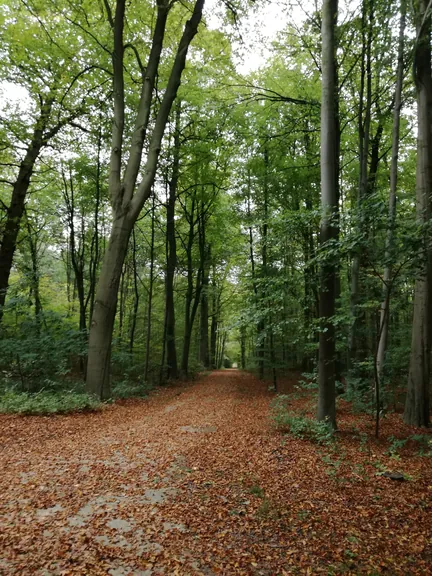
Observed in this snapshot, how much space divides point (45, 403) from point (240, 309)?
19.0 feet

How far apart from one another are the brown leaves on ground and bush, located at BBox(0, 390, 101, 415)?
0.76m

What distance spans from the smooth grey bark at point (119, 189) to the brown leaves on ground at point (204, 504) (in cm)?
269

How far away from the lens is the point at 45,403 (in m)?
7.32

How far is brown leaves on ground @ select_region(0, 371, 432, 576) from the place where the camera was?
8.55 ft

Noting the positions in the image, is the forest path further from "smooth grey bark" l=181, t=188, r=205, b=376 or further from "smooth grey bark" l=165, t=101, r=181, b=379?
"smooth grey bark" l=181, t=188, r=205, b=376

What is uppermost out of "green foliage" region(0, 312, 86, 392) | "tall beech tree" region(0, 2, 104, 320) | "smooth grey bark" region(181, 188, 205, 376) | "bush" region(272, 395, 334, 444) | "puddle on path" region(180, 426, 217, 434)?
"tall beech tree" region(0, 2, 104, 320)

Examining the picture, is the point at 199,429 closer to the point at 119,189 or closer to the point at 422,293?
the point at 422,293

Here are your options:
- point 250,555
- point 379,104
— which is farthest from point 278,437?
point 379,104

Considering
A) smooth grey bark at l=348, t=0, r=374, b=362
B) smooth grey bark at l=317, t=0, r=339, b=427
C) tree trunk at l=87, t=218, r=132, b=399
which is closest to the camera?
smooth grey bark at l=317, t=0, r=339, b=427

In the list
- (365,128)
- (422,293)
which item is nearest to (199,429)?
(422,293)

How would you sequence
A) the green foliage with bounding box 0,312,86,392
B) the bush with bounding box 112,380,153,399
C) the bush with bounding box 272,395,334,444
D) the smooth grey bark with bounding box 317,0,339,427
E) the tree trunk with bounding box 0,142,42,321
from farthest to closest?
the tree trunk with bounding box 0,142,42,321, the bush with bounding box 112,380,153,399, the green foliage with bounding box 0,312,86,392, the smooth grey bark with bounding box 317,0,339,427, the bush with bounding box 272,395,334,444

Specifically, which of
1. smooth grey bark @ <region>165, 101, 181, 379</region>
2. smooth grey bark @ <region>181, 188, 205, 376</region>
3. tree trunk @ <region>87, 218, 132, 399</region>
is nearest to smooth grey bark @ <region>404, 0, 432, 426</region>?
tree trunk @ <region>87, 218, 132, 399</region>

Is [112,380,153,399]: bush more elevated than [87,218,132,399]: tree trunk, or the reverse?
[87,218,132,399]: tree trunk

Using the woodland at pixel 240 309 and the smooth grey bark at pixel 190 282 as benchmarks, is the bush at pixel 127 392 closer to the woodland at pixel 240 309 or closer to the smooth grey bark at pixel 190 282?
the woodland at pixel 240 309
